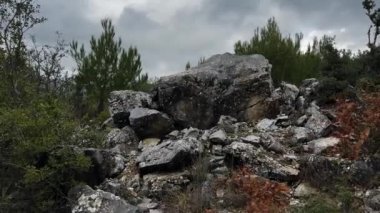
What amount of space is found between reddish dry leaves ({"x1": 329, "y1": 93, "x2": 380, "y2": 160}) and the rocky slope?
19cm

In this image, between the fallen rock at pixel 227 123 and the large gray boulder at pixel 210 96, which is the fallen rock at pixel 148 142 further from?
the fallen rock at pixel 227 123

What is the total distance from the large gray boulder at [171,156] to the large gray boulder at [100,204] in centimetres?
148

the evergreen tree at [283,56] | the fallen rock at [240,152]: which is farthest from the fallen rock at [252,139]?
the evergreen tree at [283,56]

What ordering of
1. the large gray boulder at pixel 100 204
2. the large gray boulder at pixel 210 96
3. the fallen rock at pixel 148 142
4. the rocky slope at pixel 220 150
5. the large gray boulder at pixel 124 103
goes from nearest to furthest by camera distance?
the large gray boulder at pixel 100 204 → the rocky slope at pixel 220 150 → the fallen rock at pixel 148 142 → the large gray boulder at pixel 210 96 → the large gray boulder at pixel 124 103

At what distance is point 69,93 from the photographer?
69.1 ft

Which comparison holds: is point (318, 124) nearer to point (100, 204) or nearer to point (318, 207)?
point (318, 207)

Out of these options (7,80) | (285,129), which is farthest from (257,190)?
(7,80)

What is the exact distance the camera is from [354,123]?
10.5 m

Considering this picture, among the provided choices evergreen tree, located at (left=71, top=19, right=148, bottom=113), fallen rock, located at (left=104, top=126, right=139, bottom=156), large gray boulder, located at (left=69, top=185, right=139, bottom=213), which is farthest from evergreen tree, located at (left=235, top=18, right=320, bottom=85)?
large gray boulder, located at (left=69, top=185, right=139, bottom=213)

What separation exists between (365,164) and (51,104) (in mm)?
5313

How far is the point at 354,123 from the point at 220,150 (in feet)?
8.68

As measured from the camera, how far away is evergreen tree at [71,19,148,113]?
21750mm

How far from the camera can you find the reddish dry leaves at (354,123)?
9.52 metres

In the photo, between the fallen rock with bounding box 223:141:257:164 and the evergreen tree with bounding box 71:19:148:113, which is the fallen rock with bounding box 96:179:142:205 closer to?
the fallen rock with bounding box 223:141:257:164
